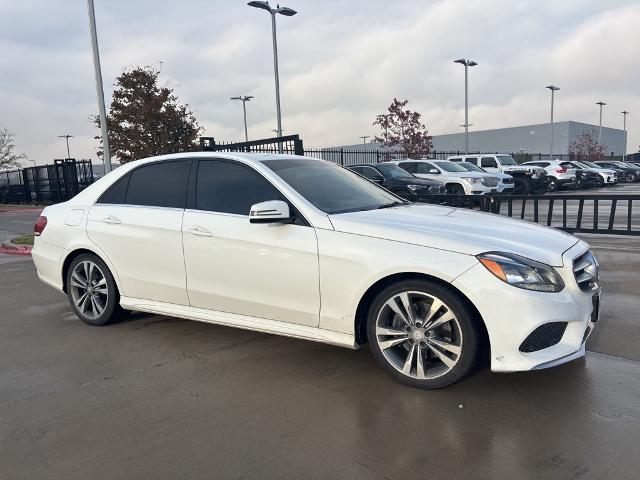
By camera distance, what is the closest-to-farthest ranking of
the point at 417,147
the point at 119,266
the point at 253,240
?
the point at 253,240
the point at 119,266
the point at 417,147

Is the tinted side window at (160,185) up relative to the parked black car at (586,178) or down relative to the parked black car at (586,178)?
up

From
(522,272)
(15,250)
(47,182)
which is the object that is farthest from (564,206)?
(47,182)

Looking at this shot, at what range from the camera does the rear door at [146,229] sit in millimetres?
4602

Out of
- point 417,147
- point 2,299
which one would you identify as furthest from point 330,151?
point 2,299

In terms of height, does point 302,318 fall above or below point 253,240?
below

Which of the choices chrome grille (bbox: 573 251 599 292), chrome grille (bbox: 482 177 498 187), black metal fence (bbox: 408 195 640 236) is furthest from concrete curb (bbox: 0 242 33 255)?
chrome grille (bbox: 482 177 498 187)

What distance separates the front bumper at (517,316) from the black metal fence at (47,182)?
2403 cm

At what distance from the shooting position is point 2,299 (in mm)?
6770

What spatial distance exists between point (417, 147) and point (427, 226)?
1486 inches

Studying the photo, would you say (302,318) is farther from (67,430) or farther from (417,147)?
(417,147)

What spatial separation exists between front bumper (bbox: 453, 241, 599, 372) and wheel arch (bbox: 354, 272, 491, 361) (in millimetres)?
81

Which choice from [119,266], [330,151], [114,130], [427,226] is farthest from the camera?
[330,151]

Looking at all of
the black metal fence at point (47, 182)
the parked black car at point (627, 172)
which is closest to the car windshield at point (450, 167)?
the black metal fence at point (47, 182)

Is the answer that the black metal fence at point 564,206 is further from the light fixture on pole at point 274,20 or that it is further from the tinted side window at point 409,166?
the light fixture on pole at point 274,20
